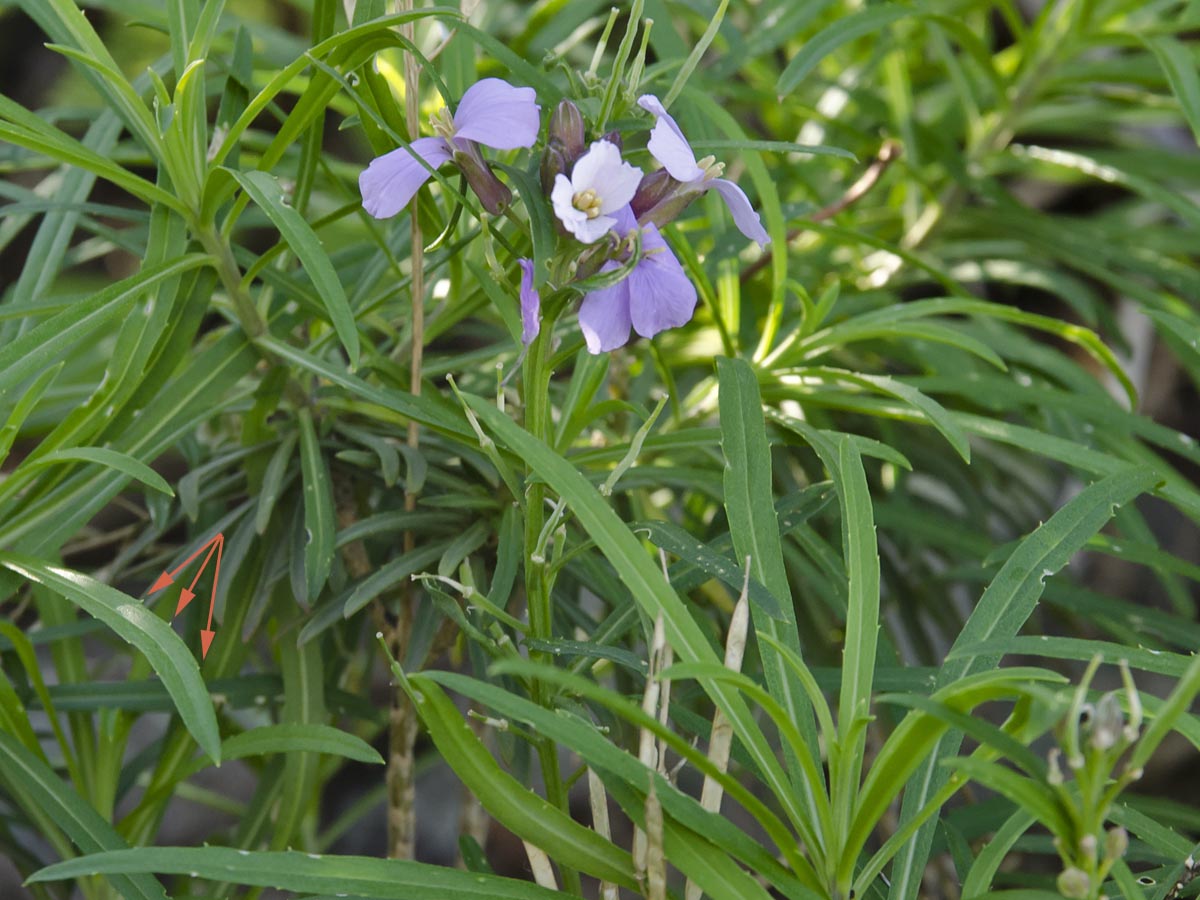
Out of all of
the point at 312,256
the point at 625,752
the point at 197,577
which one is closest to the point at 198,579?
the point at 197,577

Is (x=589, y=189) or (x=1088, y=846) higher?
(x=589, y=189)

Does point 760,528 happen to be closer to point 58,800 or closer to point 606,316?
point 606,316

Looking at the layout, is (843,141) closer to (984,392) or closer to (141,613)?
(984,392)

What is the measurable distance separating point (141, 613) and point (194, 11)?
0.37 m

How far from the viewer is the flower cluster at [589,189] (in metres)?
0.49

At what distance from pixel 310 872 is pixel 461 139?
0.34 meters

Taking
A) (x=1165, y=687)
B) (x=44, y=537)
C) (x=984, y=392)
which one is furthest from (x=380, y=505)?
(x=1165, y=687)

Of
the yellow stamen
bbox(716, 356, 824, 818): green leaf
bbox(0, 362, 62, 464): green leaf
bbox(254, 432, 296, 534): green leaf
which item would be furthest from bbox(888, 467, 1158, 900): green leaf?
bbox(0, 362, 62, 464): green leaf

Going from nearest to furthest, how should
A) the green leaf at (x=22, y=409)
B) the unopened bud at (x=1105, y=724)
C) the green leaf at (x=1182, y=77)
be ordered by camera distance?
the unopened bud at (x=1105, y=724)
the green leaf at (x=22, y=409)
the green leaf at (x=1182, y=77)

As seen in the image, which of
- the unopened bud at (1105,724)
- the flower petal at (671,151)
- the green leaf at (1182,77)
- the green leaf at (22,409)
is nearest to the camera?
the unopened bud at (1105,724)

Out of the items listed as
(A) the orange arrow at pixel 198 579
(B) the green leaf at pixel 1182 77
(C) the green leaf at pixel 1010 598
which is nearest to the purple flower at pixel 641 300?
(C) the green leaf at pixel 1010 598

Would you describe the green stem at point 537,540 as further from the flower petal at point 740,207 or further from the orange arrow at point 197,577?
the orange arrow at point 197,577

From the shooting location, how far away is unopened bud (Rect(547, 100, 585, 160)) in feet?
1.66

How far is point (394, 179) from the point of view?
1.71 feet
